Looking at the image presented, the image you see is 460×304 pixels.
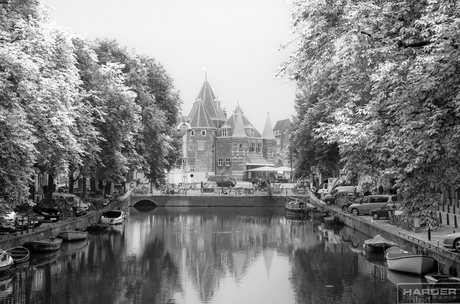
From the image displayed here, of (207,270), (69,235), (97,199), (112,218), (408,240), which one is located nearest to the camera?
(207,270)

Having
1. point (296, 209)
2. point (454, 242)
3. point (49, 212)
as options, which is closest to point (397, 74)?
point (454, 242)

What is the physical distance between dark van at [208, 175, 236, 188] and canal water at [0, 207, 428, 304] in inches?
1620

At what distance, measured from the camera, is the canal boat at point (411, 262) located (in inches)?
915

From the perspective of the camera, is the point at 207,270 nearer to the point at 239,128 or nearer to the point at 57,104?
the point at 57,104

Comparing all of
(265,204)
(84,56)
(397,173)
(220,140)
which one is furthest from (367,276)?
(220,140)

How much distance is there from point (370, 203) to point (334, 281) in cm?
2392

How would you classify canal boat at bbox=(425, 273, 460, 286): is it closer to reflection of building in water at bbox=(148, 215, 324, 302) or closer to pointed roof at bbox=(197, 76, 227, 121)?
reflection of building in water at bbox=(148, 215, 324, 302)

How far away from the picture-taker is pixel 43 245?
30.2 metres

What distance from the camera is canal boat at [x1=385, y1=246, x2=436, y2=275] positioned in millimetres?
23234

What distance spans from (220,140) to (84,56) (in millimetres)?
66723

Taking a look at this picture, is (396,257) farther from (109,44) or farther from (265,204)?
(265,204)

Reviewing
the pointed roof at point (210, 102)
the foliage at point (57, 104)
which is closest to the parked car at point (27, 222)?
the foliage at point (57, 104)

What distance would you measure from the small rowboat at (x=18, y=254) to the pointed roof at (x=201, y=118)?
7817cm

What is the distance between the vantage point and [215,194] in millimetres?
74250
